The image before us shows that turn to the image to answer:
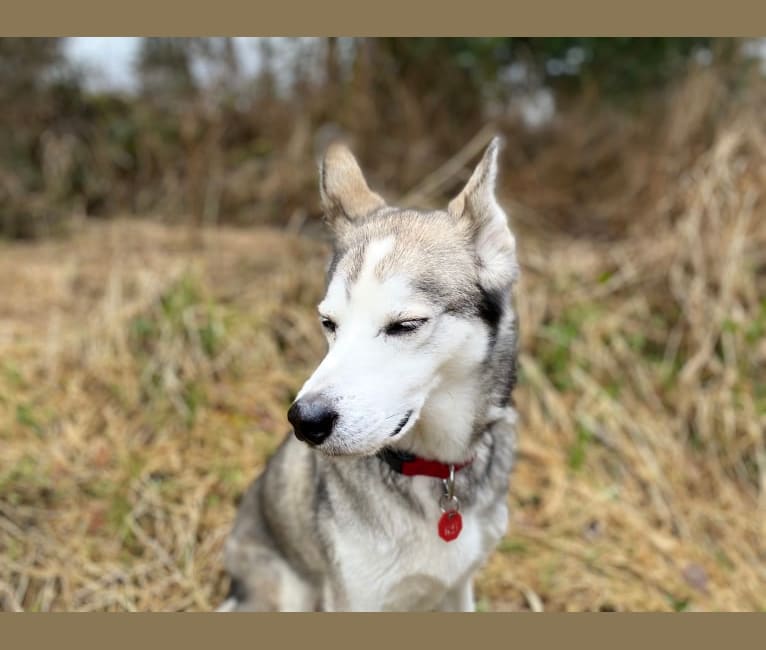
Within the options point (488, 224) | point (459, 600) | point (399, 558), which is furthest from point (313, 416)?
point (459, 600)

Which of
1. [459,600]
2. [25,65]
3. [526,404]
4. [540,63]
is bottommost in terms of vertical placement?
[459,600]

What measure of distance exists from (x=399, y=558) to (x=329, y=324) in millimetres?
932

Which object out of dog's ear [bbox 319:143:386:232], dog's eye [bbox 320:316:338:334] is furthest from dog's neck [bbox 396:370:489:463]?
dog's ear [bbox 319:143:386:232]

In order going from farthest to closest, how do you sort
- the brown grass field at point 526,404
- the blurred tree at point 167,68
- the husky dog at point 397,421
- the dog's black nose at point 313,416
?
the blurred tree at point 167,68, the brown grass field at point 526,404, the husky dog at point 397,421, the dog's black nose at point 313,416

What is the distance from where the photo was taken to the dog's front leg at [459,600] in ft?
9.69

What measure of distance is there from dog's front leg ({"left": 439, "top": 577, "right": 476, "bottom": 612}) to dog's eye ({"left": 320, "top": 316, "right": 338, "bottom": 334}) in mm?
1290

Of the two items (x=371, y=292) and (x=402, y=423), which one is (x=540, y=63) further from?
(x=402, y=423)

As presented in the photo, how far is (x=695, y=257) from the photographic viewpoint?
5359 mm

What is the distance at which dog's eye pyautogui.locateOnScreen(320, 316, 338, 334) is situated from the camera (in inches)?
91.5

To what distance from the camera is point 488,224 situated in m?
2.51

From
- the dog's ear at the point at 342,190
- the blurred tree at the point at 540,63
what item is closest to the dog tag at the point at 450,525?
the dog's ear at the point at 342,190

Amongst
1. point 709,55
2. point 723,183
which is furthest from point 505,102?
point 723,183

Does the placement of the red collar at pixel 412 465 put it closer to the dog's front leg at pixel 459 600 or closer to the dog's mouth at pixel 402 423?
the dog's mouth at pixel 402 423

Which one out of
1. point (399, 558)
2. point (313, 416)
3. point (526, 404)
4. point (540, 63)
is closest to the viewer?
point (313, 416)
